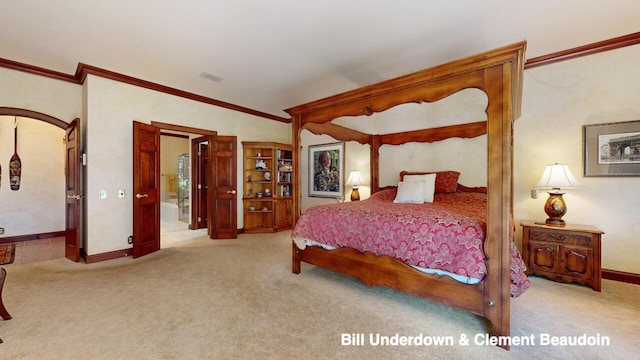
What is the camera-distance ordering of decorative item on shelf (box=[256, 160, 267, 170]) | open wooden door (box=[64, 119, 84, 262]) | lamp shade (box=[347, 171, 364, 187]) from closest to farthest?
1. open wooden door (box=[64, 119, 84, 262])
2. lamp shade (box=[347, 171, 364, 187])
3. decorative item on shelf (box=[256, 160, 267, 170])

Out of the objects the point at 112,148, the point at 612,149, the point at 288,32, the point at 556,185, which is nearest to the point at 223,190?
the point at 112,148

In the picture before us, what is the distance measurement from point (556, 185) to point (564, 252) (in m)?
0.75

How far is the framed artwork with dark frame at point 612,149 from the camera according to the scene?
2.91 metres

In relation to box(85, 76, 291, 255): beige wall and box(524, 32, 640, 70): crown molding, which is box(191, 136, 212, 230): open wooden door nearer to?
box(85, 76, 291, 255): beige wall

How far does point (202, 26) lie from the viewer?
2.71 m

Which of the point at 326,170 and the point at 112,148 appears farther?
the point at 326,170

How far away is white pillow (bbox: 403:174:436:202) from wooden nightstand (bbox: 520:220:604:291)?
111 cm

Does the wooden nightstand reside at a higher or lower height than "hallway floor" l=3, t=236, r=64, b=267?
higher

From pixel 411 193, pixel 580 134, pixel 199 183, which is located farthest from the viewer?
pixel 199 183

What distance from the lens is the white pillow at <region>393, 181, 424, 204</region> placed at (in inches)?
143

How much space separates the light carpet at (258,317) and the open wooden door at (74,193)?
0.49 metres

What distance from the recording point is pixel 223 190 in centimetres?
535

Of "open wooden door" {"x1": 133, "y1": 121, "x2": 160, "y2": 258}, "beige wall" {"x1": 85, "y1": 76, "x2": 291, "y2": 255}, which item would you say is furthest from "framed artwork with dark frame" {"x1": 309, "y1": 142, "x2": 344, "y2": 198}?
"open wooden door" {"x1": 133, "y1": 121, "x2": 160, "y2": 258}

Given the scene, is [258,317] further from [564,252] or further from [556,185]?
[556,185]
